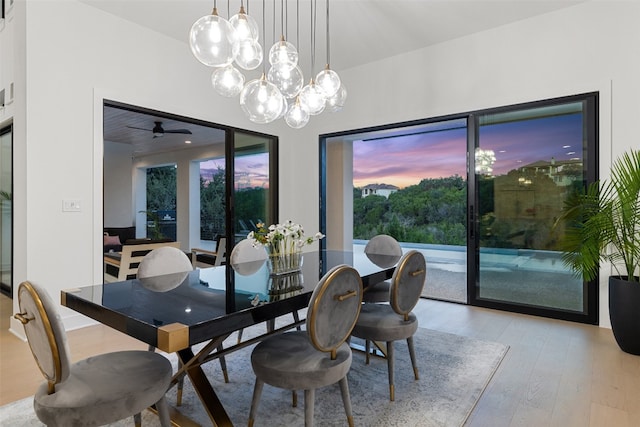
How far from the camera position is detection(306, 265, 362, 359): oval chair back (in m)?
1.48

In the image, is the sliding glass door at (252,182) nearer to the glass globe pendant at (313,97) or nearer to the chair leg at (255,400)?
the glass globe pendant at (313,97)

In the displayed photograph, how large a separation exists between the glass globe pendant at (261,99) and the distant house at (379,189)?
6063 millimetres

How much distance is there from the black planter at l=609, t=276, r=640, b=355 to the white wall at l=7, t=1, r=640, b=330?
2.07 ft

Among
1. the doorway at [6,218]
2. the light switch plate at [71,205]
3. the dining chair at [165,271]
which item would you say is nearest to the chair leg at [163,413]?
the dining chair at [165,271]

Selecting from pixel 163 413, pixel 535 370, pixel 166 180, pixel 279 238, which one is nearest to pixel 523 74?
pixel 535 370

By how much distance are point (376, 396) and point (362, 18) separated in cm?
345

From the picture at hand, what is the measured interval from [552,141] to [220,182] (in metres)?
6.34

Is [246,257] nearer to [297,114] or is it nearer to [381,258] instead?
[381,258]

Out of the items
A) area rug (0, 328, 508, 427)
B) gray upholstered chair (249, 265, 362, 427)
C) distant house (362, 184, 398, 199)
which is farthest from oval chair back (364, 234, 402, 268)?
distant house (362, 184, 398, 199)

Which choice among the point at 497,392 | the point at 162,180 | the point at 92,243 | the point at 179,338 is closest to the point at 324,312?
the point at 179,338

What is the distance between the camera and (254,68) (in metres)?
2.35

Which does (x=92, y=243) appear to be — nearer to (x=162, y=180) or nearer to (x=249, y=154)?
(x=249, y=154)

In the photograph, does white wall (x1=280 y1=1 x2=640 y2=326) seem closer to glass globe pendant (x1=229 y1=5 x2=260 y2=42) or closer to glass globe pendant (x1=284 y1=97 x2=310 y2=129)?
glass globe pendant (x1=284 y1=97 x2=310 y2=129)

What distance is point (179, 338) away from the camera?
1237 mm
